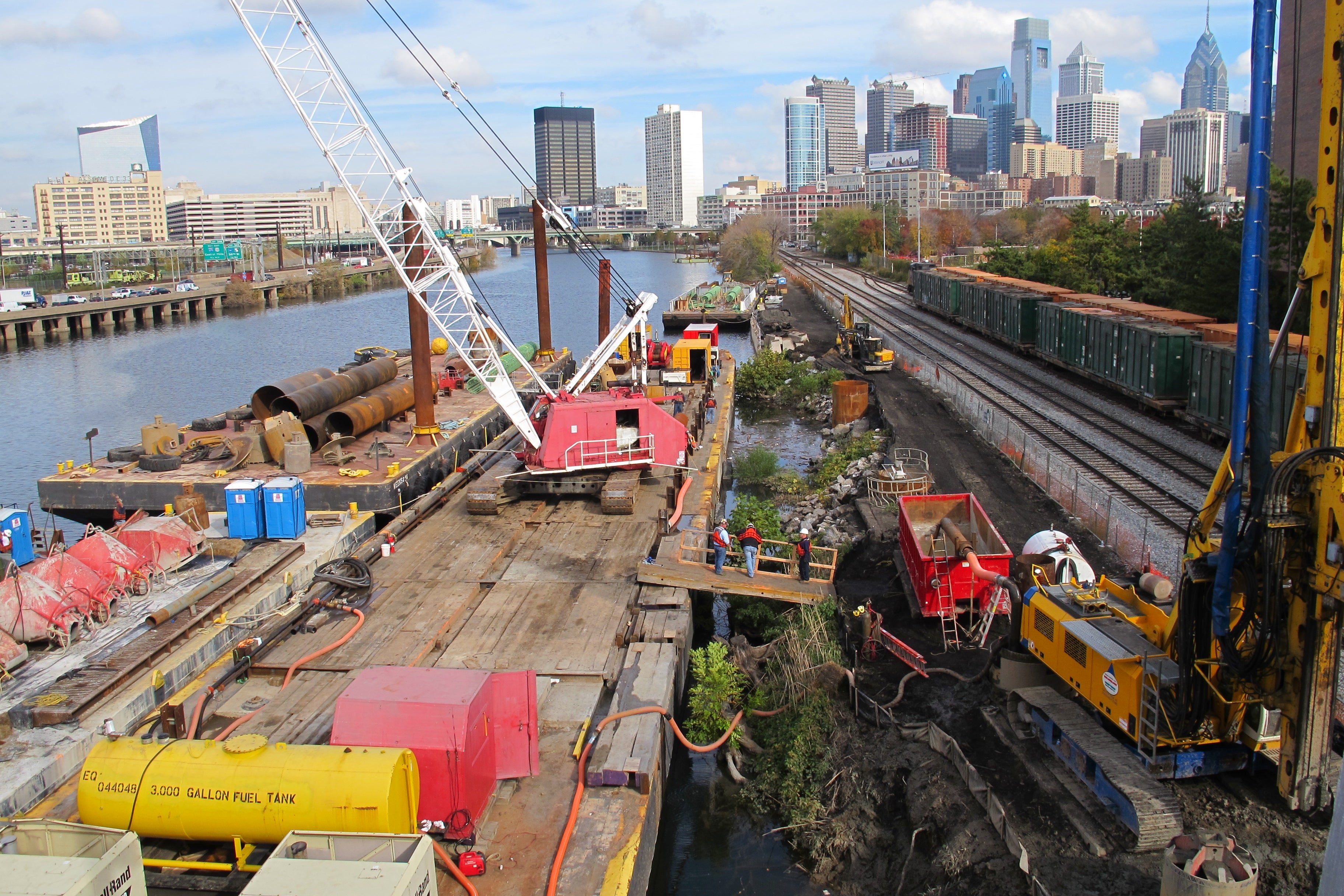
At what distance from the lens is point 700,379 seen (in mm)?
46375

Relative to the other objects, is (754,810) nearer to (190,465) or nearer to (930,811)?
(930,811)

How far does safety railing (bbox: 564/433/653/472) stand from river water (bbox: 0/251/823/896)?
9.05 meters

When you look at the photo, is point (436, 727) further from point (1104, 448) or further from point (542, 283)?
point (542, 283)

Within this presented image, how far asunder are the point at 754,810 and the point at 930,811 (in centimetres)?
352

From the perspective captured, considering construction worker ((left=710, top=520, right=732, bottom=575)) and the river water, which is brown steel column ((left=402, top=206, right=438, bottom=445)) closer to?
the river water

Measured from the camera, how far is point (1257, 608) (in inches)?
444

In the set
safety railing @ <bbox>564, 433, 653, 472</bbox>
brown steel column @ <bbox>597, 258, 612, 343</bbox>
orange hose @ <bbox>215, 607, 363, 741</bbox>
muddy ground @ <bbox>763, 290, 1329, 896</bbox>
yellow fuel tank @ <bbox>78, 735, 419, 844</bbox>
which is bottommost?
muddy ground @ <bbox>763, 290, 1329, 896</bbox>

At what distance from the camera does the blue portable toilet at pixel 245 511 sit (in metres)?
23.8

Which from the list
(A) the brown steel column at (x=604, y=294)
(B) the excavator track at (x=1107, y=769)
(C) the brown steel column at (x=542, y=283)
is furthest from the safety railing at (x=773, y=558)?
(C) the brown steel column at (x=542, y=283)

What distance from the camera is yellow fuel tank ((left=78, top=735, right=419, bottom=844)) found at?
11.3 m

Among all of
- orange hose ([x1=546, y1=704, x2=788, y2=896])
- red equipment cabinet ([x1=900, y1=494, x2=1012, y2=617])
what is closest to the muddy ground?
red equipment cabinet ([x1=900, y1=494, x2=1012, y2=617])

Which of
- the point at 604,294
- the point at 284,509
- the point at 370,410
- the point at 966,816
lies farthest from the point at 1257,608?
the point at 604,294

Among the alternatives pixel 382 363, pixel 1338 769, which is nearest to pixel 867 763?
pixel 1338 769

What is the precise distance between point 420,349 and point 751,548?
1565 centimetres
